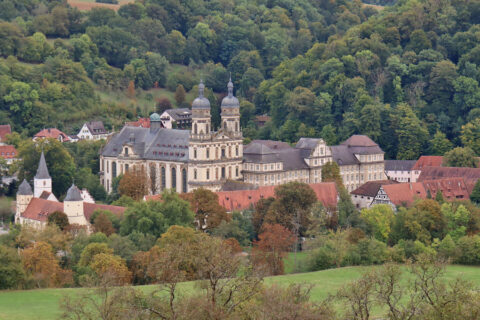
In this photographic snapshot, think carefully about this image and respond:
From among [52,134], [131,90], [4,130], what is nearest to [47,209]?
[52,134]

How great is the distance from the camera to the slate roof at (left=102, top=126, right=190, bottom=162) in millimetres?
100963

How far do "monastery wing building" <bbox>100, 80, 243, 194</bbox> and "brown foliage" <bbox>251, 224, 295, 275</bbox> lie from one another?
74.8 feet

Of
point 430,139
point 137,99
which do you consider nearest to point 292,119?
point 430,139

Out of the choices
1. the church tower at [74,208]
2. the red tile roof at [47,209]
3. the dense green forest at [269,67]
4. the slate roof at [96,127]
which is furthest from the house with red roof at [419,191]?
the slate roof at [96,127]

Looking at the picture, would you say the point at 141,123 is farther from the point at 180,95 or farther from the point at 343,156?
the point at 343,156

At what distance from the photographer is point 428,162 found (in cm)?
10719

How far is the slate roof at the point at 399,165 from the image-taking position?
108125 millimetres

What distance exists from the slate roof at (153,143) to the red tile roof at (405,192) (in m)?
18.3

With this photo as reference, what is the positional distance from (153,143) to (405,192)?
24255 millimetres

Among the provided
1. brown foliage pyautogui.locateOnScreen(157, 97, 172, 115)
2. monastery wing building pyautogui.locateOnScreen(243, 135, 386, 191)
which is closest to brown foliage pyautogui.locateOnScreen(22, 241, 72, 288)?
monastery wing building pyautogui.locateOnScreen(243, 135, 386, 191)

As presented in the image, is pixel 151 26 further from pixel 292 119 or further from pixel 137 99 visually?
pixel 292 119

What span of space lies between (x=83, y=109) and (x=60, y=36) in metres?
24.4

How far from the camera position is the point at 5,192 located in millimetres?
101938

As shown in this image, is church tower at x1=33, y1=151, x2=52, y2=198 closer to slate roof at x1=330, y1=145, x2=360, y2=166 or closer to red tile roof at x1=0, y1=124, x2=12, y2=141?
red tile roof at x1=0, y1=124, x2=12, y2=141
